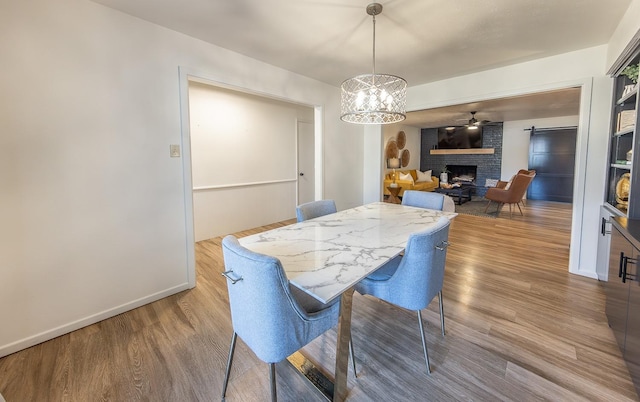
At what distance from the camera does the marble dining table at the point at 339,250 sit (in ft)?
3.57

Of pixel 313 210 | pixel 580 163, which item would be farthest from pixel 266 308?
pixel 580 163

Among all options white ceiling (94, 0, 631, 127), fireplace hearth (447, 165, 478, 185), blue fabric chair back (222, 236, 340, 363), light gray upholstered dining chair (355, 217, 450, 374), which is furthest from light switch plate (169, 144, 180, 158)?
fireplace hearth (447, 165, 478, 185)

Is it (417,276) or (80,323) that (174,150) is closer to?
(80,323)

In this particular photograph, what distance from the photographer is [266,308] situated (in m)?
1.01

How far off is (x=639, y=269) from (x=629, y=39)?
165 cm

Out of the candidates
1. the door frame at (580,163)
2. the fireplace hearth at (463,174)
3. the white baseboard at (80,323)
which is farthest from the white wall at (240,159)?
the fireplace hearth at (463,174)

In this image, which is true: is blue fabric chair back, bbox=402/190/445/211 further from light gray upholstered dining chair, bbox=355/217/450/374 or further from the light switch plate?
the light switch plate

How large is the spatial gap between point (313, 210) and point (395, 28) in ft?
5.23

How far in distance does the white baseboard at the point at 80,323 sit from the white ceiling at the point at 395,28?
2.17 m

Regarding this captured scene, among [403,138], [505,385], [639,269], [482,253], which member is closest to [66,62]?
[505,385]

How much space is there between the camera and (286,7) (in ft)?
6.15

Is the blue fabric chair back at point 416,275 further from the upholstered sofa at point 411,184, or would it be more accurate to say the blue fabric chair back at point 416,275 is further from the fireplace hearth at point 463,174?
the fireplace hearth at point 463,174

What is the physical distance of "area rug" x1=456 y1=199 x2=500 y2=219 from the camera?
5.32 m

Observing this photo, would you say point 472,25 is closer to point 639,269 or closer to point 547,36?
point 547,36
